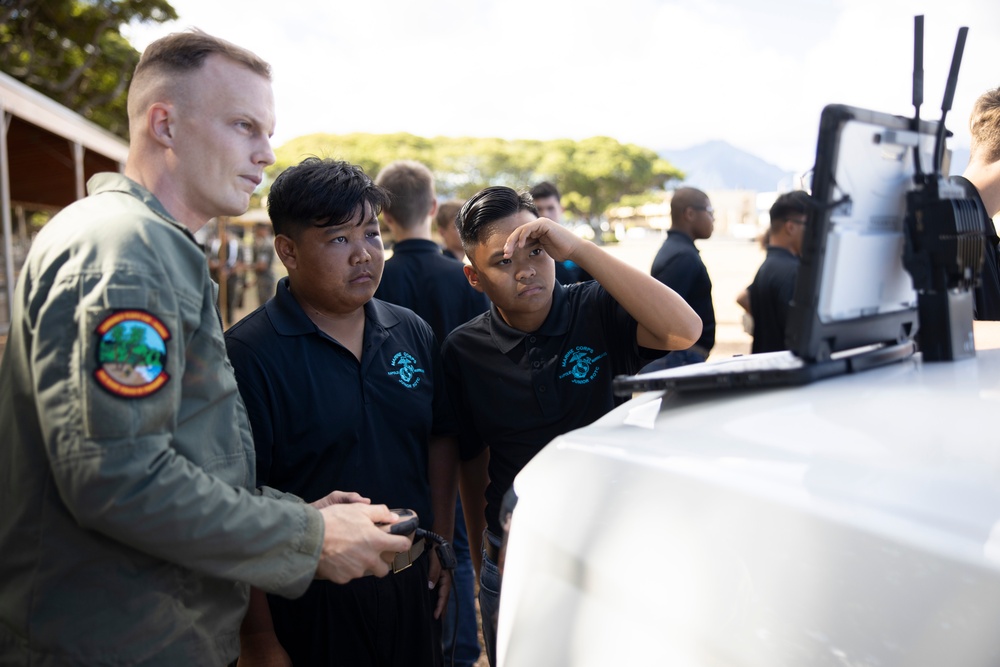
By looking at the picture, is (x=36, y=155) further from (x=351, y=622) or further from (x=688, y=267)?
(x=351, y=622)

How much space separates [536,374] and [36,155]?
43.7ft

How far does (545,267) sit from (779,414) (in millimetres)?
1265

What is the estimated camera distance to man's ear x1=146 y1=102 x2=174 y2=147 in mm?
1648

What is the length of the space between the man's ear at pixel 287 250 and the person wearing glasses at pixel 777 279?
366 cm

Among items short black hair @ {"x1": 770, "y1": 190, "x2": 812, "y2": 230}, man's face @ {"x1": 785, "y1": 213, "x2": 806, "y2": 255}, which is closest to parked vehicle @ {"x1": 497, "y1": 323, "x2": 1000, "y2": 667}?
man's face @ {"x1": 785, "y1": 213, "x2": 806, "y2": 255}

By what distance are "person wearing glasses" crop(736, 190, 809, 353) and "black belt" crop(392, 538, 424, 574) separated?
358cm

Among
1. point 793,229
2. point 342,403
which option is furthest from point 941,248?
point 793,229

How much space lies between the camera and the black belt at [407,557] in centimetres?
217

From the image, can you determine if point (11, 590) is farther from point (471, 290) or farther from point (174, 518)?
point (471, 290)

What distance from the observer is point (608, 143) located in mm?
68312

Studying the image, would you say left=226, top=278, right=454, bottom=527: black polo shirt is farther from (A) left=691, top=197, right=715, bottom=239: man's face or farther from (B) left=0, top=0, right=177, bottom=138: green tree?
(B) left=0, top=0, right=177, bottom=138: green tree

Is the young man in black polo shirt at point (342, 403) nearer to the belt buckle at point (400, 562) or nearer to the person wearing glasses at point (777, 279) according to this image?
the belt buckle at point (400, 562)

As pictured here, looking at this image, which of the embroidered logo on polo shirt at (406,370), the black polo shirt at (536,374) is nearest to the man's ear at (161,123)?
the embroidered logo on polo shirt at (406,370)

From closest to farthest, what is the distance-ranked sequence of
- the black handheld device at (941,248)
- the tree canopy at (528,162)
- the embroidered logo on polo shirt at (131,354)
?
the embroidered logo on polo shirt at (131,354)
the black handheld device at (941,248)
the tree canopy at (528,162)
